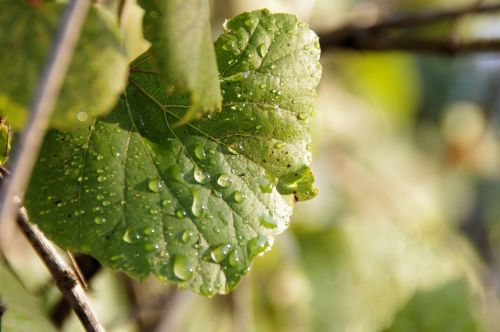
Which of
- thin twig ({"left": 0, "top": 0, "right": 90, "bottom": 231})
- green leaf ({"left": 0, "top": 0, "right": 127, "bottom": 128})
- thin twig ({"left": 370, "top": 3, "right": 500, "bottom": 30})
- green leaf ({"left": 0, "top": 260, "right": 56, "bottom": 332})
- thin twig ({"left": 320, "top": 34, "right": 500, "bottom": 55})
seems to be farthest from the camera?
thin twig ({"left": 370, "top": 3, "right": 500, "bottom": 30})

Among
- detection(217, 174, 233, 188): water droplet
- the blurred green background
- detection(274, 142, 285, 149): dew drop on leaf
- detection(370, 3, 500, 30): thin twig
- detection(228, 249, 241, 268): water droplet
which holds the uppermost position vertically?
detection(274, 142, 285, 149): dew drop on leaf

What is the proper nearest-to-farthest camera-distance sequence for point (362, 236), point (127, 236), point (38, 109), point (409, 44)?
point (38, 109)
point (127, 236)
point (409, 44)
point (362, 236)

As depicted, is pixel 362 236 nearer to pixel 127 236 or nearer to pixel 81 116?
pixel 127 236

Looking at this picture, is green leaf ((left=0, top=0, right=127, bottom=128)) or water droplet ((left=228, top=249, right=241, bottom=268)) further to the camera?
water droplet ((left=228, top=249, right=241, bottom=268))

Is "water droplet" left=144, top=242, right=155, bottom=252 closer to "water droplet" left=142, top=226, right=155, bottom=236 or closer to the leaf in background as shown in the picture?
"water droplet" left=142, top=226, right=155, bottom=236

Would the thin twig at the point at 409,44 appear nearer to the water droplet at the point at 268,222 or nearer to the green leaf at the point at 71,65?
the water droplet at the point at 268,222

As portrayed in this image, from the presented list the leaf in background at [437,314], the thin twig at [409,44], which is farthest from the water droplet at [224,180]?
the leaf in background at [437,314]

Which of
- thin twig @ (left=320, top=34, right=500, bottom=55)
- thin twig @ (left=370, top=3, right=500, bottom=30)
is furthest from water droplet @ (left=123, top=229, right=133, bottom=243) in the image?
thin twig @ (left=370, top=3, right=500, bottom=30)

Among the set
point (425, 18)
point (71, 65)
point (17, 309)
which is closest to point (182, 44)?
point (71, 65)
